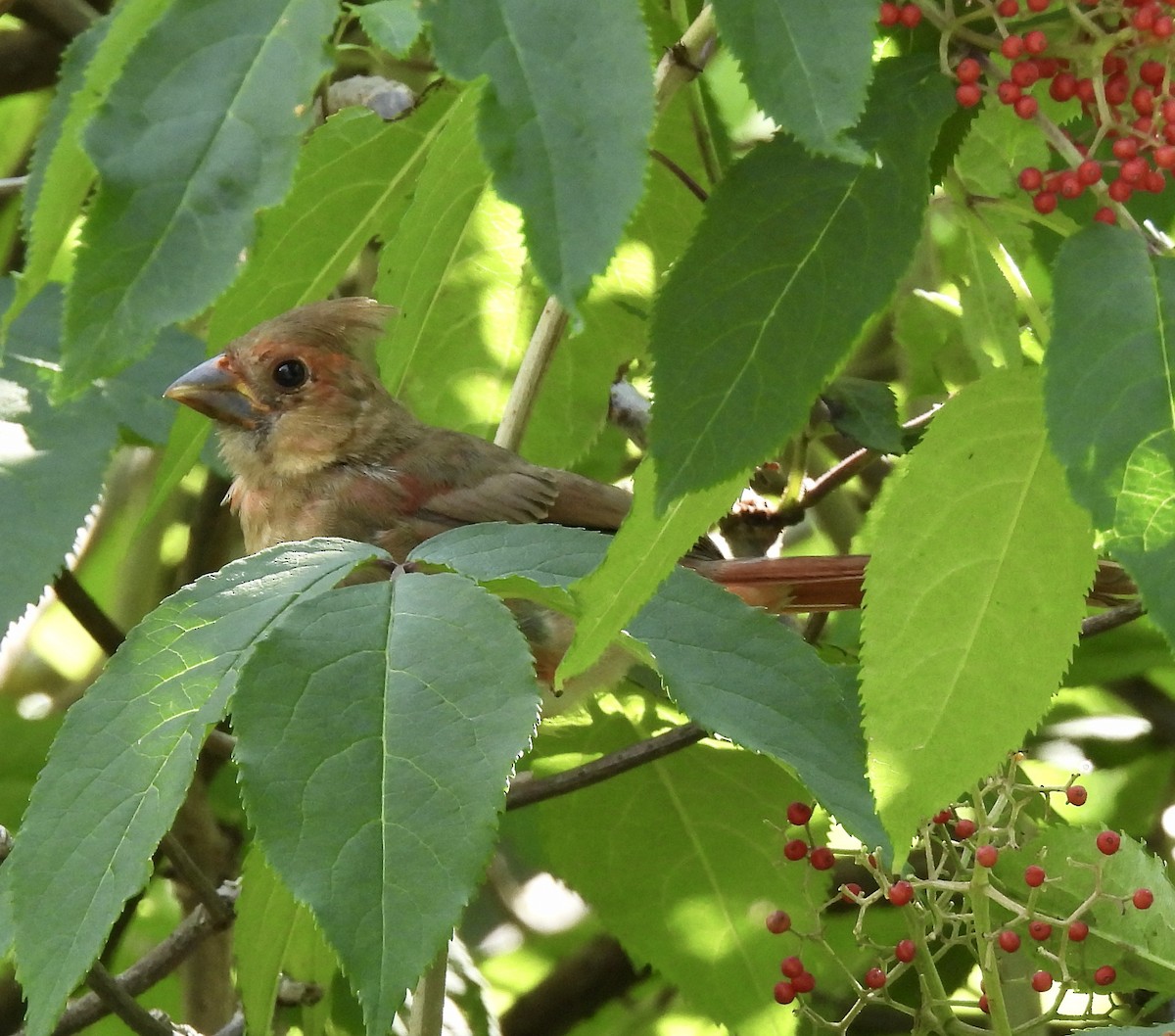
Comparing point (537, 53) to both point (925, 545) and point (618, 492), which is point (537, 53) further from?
point (618, 492)

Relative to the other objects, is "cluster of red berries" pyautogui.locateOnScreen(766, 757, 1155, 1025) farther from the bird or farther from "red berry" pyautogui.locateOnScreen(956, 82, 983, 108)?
the bird

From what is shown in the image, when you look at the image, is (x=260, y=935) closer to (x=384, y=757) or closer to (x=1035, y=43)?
(x=384, y=757)

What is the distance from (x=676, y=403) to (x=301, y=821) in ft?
1.50

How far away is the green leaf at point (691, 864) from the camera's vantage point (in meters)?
2.81

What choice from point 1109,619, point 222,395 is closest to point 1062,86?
point 1109,619

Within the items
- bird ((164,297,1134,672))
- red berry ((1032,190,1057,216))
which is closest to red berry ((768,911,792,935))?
bird ((164,297,1134,672))

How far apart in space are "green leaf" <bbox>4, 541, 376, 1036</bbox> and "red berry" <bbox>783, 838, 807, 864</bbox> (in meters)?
1.04

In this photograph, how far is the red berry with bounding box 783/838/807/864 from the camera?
2436mm

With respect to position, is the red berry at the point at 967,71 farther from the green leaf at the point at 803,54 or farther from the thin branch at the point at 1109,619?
the thin branch at the point at 1109,619

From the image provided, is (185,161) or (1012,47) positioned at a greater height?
(185,161)

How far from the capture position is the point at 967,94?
154 cm

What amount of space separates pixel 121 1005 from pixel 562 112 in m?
1.78

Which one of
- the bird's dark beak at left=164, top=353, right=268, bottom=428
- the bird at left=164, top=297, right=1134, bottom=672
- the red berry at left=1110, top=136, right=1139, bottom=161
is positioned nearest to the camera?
the red berry at left=1110, top=136, right=1139, bottom=161

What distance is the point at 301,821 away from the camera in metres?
1.33
